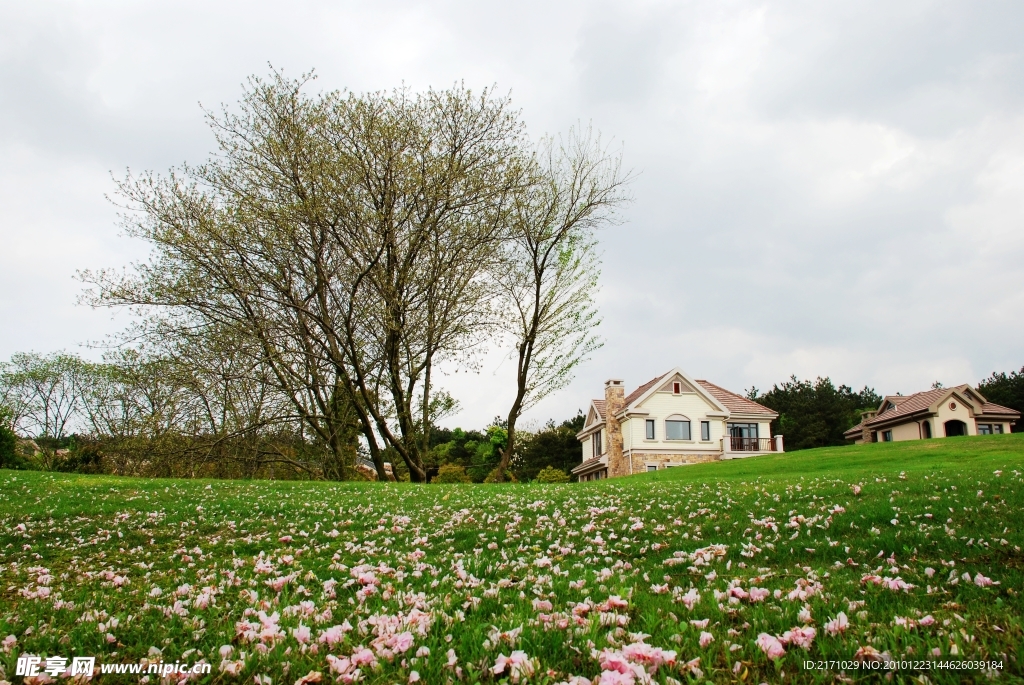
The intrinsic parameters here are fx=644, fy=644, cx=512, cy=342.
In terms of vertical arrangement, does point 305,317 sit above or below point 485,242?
below

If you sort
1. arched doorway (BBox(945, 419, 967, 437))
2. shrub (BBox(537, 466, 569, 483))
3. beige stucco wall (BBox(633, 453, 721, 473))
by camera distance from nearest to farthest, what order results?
arched doorway (BBox(945, 419, 967, 437)) < beige stucco wall (BBox(633, 453, 721, 473)) < shrub (BBox(537, 466, 569, 483))

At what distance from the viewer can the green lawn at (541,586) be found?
3.82 metres

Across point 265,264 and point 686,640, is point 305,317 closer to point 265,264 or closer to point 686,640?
point 265,264

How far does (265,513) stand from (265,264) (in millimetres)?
17124

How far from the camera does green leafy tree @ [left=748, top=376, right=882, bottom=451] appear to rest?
75.2 meters

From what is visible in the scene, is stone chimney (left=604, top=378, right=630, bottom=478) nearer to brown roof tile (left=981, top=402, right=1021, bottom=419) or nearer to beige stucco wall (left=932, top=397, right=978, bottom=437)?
beige stucco wall (left=932, top=397, right=978, bottom=437)

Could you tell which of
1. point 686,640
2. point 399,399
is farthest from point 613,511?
point 399,399

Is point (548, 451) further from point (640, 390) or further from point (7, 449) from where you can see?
point (7, 449)

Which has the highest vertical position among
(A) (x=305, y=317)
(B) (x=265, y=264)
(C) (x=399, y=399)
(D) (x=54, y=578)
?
(B) (x=265, y=264)

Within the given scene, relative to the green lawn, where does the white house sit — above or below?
above

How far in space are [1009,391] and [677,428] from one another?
131 ft

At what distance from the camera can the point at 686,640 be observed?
411 centimetres

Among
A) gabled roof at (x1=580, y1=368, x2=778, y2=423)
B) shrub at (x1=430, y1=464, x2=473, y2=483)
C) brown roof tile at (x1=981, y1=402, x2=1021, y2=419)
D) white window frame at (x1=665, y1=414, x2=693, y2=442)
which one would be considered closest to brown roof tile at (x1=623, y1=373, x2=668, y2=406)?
gabled roof at (x1=580, y1=368, x2=778, y2=423)

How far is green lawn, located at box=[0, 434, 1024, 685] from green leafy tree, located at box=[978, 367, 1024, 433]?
69.6 metres
